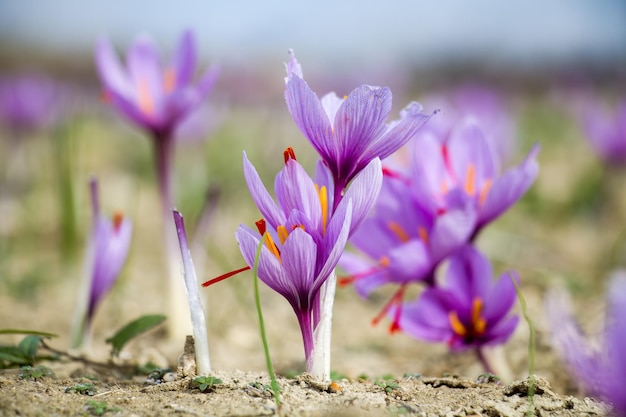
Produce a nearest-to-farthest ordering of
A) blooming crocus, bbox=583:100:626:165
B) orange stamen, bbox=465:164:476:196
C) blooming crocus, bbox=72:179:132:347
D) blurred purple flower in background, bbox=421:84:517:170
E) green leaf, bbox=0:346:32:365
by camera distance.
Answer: green leaf, bbox=0:346:32:365 < orange stamen, bbox=465:164:476:196 < blooming crocus, bbox=72:179:132:347 < blurred purple flower in background, bbox=421:84:517:170 < blooming crocus, bbox=583:100:626:165

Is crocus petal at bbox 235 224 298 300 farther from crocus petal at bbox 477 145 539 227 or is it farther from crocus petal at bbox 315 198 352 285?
crocus petal at bbox 477 145 539 227

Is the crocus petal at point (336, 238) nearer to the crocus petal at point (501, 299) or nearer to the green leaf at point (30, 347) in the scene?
the crocus petal at point (501, 299)

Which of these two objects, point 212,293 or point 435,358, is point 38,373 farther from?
point 212,293

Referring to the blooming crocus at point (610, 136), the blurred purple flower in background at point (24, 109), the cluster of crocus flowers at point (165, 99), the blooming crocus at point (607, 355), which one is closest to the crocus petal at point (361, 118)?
the blooming crocus at point (607, 355)

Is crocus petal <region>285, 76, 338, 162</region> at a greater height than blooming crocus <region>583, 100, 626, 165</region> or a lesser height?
lesser

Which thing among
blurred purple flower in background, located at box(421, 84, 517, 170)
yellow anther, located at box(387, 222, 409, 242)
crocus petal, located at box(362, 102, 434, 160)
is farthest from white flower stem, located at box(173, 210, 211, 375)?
blurred purple flower in background, located at box(421, 84, 517, 170)

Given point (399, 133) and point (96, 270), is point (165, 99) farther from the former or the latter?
point (399, 133)

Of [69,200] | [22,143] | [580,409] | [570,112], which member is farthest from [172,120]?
[570,112]
